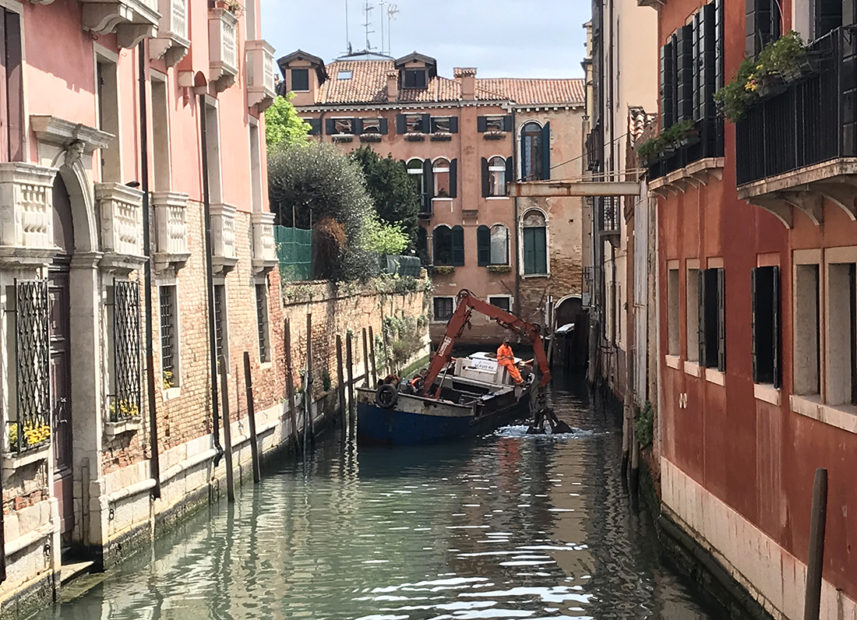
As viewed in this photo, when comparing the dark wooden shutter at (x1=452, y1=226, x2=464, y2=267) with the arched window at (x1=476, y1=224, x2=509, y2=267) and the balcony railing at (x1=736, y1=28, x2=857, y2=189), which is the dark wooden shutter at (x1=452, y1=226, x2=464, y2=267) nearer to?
the arched window at (x1=476, y1=224, x2=509, y2=267)

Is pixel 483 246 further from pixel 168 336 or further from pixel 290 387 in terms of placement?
pixel 168 336

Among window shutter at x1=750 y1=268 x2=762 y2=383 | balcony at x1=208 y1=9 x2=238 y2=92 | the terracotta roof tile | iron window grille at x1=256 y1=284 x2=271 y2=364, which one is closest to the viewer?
window shutter at x1=750 y1=268 x2=762 y2=383

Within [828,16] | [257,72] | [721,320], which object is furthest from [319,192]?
[828,16]

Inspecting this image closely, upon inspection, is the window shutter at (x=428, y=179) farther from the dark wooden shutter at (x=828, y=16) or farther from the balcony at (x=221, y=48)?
the dark wooden shutter at (x=828, y=16)

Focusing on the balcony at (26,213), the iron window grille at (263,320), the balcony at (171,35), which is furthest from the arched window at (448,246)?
the balcony at (26,213)

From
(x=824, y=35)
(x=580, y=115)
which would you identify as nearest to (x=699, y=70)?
(x=824, y=35)

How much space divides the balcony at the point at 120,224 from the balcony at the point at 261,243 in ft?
19.2

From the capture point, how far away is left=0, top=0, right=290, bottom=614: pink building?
9766mm

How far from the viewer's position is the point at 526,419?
2536 cm

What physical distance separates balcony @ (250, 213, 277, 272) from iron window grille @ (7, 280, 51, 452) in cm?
824

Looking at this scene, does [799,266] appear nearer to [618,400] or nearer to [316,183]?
[618,400]

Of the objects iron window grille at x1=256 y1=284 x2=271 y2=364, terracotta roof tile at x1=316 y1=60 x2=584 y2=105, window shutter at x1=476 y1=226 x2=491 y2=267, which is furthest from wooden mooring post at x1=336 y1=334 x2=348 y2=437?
terracotta roof tile at x1=316 y1=60 x2=584 y2=105

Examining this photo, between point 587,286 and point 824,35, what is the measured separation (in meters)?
31.4

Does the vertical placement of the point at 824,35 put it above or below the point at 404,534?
above
